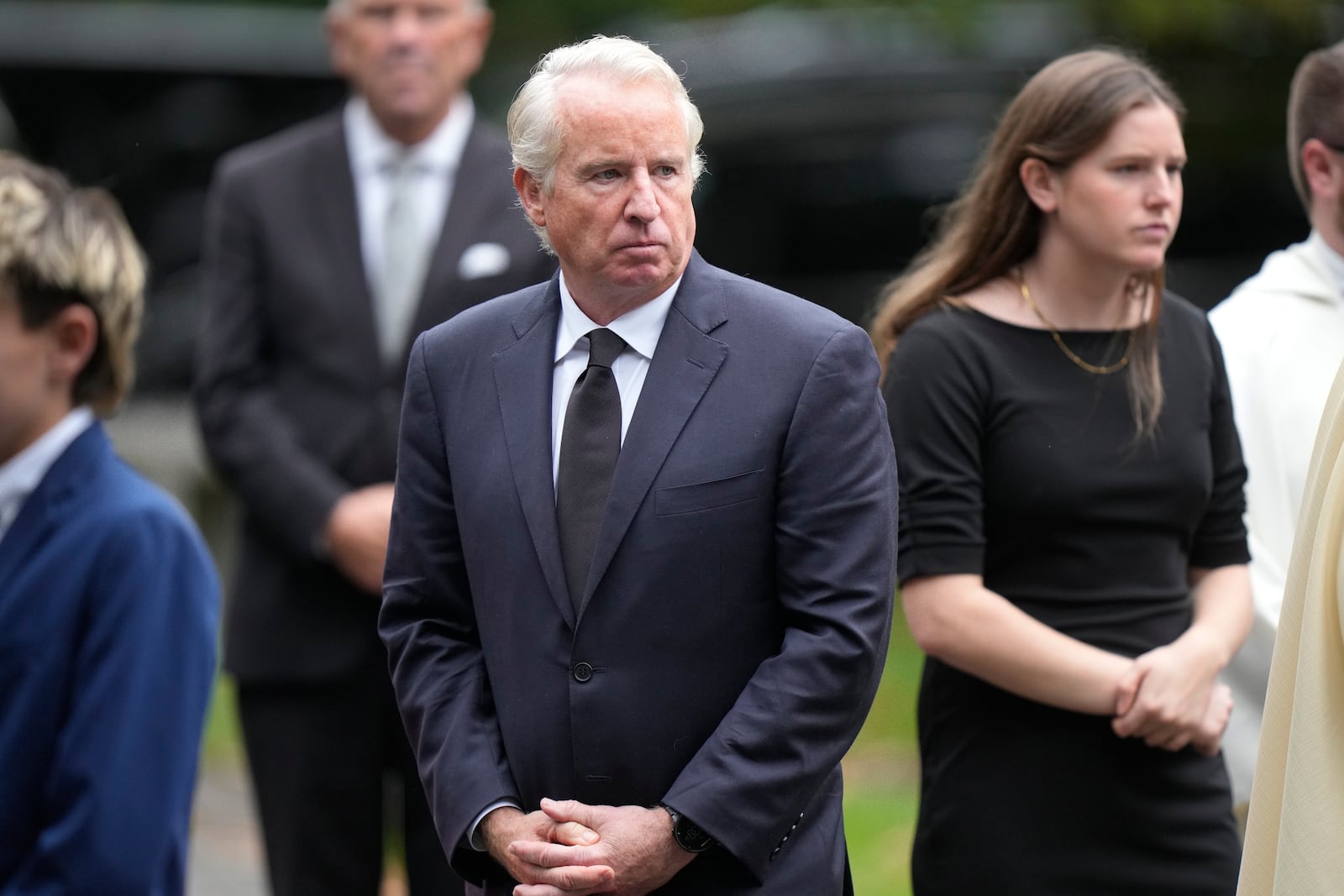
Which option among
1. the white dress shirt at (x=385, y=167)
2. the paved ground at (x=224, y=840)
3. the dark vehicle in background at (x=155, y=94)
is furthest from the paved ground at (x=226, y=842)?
Answer: the dark vehicle in background at (x=155, y=94)

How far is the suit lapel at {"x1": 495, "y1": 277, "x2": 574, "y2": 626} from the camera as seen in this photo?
2801mm

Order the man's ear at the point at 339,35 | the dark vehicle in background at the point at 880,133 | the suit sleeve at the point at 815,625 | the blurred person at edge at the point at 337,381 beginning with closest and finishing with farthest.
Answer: the suit sleeve at the point at 815,625 → the blurred person at edge at the point at 337,381 → the man's ear at the point at 339,35 → the dark vehicle in background at the point at 880,133

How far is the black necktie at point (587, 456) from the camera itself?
2816 mm

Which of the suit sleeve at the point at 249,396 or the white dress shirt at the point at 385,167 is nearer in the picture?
the suit sleeve at the point at 249,396

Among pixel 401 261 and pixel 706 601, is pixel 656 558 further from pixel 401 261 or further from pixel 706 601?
pixel 401 261

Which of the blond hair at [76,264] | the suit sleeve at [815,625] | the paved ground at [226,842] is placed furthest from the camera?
the paved ground at [226,842]

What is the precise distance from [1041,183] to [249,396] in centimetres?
214

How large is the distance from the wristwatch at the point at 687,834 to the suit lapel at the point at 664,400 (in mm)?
326

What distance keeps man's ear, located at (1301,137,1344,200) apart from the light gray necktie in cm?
210

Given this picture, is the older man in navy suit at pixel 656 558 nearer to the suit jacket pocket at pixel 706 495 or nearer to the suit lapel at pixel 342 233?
the suit jacket pocket at pixel 706 495

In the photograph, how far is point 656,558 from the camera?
2.76 meters

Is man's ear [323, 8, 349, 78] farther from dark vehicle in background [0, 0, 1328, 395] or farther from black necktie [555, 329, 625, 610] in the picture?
dark vehicle in background [0, 0, 1328, 395]

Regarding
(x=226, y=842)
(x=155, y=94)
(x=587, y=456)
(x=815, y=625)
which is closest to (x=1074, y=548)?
(x=815, y=625)

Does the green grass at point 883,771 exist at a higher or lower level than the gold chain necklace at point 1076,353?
lower
